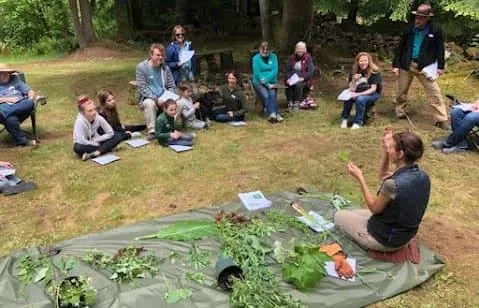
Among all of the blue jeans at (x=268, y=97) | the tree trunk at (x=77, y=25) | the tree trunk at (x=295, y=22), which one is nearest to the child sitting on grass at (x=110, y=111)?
the blue jeans at (x=268, y=97)

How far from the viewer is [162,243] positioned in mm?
3389

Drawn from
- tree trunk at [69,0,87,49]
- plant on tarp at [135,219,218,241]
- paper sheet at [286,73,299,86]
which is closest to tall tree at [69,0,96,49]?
tree trunk at [69,0,87,49]

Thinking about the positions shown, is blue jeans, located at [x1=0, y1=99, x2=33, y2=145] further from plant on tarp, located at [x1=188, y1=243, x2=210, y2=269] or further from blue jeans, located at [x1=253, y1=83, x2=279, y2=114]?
plant on tarp, located at [x1=188, y1=243, x2=210, y2=269]

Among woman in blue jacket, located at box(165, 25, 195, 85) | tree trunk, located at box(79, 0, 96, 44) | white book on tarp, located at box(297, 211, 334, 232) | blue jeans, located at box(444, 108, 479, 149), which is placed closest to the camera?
white book on tarp, located at box(297, 211, 334, 232)

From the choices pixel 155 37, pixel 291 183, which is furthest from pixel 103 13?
pixel 291 183

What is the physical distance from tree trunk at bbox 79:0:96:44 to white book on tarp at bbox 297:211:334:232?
462 inches

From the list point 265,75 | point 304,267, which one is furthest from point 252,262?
point 265,75

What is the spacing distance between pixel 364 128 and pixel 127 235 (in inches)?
152

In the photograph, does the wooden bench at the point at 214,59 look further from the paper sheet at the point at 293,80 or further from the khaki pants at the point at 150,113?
the khaki pants at the point at 150,113

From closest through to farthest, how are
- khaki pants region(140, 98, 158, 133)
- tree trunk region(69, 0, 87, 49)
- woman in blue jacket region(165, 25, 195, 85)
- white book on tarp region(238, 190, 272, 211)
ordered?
white book on tarp region(238, 190, 272, 211) < khaki pants region(140, 98, 158, 133) < woman in blue jacket region(165, 25, 195, 85) < tree trunk region(69, 0, 87, 49)

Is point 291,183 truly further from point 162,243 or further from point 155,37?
point 155,37

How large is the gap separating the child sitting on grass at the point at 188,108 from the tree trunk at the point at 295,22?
3762 mm

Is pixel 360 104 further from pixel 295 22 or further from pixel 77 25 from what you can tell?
pixel 77 25

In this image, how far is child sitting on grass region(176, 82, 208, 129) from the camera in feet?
20.4
